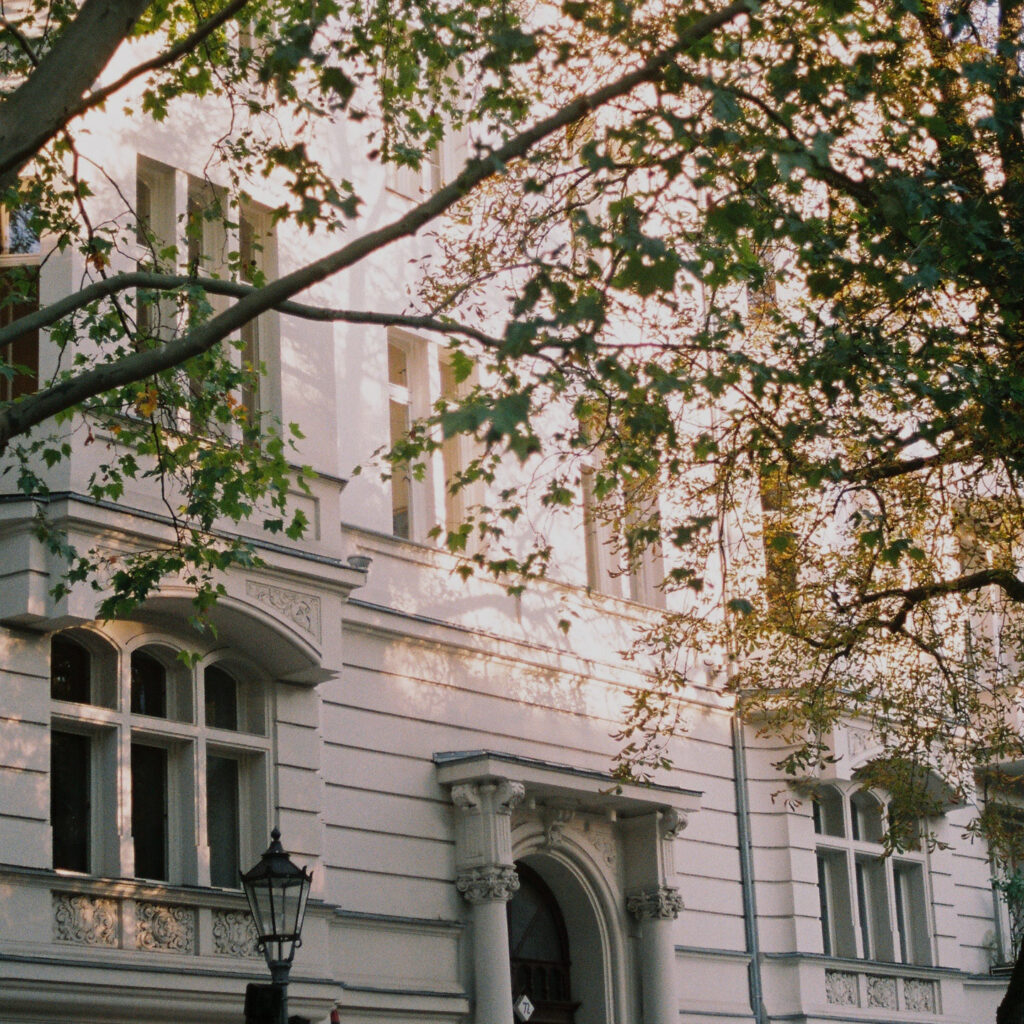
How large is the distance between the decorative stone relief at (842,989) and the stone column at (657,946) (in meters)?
3.10

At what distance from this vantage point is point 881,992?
23781 mm

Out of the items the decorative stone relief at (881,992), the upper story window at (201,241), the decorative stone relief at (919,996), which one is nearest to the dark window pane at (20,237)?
the upper story window at (201,241)

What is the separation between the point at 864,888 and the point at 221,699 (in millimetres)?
11682

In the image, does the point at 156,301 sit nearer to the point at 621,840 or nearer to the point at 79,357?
the point at 79,357

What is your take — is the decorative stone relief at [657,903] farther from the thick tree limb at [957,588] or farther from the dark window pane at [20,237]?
the dark window pane at [20,237]

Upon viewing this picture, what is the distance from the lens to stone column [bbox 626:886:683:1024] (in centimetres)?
2022

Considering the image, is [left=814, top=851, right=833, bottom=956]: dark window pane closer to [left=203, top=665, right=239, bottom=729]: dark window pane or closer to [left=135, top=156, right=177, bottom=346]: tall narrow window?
[left=203, top=665, right=239, bottom=729]: dark window pane

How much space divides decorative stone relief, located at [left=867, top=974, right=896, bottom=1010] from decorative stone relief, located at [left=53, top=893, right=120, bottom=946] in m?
12.3

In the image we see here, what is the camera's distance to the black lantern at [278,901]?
→ 12648 mm

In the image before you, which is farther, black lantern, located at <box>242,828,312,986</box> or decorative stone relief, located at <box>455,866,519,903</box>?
decorative stone relief, located at <box>455,866,519,903</box>

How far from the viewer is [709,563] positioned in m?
23.2

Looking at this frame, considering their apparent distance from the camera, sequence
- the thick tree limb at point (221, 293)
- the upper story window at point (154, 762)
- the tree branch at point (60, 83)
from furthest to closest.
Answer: the upper story window at point (154, 762)
the thick tree limb at point (221, 293)
the tree branch at point (60, 83)

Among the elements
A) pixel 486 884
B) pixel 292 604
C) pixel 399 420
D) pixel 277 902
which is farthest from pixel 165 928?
pixel 399 420

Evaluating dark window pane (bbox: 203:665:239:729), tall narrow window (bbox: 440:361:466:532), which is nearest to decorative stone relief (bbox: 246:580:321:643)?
dark window pane (bbox: 203:665:239:729)
